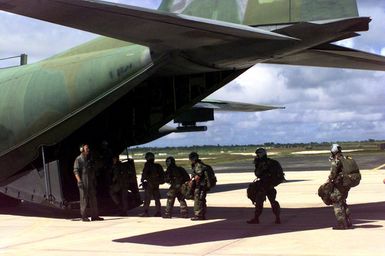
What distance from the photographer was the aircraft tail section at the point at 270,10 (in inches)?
350

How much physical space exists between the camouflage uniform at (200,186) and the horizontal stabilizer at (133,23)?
3.52 metres

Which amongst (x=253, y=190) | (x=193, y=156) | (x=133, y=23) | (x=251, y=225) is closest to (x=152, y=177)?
(x=193, y=156)

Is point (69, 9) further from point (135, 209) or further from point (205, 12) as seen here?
point (135, 209)

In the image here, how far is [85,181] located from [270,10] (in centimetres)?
615

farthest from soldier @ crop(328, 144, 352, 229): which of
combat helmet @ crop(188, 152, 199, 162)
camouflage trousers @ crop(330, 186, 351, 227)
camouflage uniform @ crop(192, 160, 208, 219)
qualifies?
combat helmet @ crop(188, 152, 199, 162)

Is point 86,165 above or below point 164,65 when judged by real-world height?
below

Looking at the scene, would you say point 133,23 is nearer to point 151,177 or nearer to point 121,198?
point 151,177

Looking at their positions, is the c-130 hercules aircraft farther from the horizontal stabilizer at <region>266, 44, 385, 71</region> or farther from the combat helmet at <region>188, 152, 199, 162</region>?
the combat helmet at <region>188, 152, 199, 162</region>

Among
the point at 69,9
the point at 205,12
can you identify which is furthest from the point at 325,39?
the point at 69,9

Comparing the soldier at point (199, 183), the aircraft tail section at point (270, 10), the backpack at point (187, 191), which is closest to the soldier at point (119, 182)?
the backpack at point (187, 191)

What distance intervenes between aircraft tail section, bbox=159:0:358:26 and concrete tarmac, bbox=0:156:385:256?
154 inches

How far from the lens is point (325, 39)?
9.38m

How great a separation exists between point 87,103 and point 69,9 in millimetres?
4438

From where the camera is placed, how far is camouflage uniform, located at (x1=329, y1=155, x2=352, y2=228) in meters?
9.88
